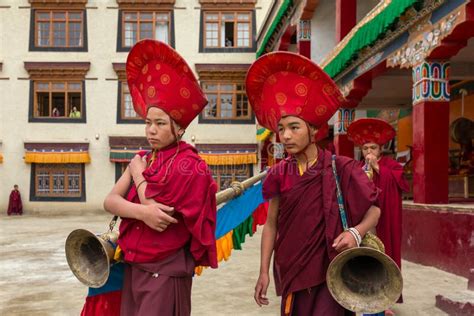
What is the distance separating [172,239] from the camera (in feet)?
7.98

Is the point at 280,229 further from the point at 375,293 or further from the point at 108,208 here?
the point at 108,208

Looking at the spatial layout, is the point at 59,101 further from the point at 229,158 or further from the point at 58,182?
the point at 229,158

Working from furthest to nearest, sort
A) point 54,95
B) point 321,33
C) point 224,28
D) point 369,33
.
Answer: point 54,95 < point 224,28 < point 321,33 < point 369,33

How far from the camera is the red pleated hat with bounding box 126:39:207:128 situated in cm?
254

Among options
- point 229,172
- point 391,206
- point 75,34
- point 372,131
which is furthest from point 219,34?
point 391,206

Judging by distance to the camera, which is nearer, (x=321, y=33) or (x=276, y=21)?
(x=321, y=33)

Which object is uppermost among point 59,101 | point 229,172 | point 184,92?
point 59,101

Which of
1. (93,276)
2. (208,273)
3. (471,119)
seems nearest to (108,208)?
(93,276)

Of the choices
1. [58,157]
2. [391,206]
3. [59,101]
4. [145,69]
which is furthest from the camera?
[59,101]

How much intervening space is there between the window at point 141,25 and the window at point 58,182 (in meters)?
5.17

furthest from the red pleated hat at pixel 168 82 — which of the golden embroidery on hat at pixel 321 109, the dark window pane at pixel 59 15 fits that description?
the dark window pane at pixel 59 15

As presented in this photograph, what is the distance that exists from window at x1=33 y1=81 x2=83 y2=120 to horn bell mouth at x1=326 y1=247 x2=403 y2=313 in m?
19.4

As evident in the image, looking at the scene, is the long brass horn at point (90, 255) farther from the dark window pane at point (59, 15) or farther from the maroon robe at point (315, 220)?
the dark window pane at point (59, 15)

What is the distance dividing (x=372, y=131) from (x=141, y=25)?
1725 cm
